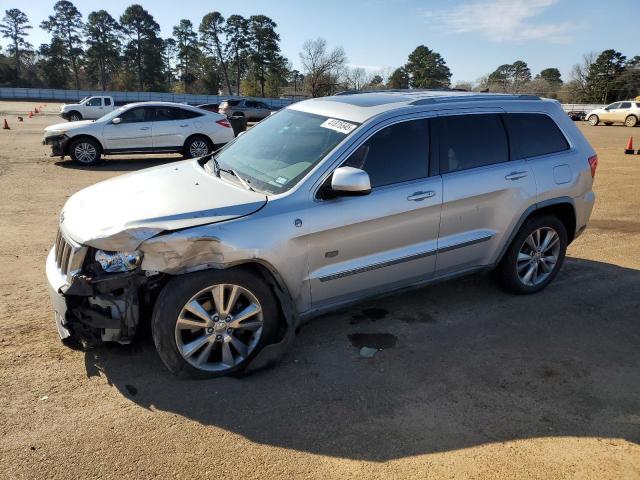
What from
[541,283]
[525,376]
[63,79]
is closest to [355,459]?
[525,376]

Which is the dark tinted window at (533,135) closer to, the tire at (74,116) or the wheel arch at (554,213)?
the wheel arch at (554,213)

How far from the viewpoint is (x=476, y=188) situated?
423cm

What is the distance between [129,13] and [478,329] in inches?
3630

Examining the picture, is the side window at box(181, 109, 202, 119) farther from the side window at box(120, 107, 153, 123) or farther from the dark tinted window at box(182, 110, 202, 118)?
the side window at box(120, 107, 153, 123)

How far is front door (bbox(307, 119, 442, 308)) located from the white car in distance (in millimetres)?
10558

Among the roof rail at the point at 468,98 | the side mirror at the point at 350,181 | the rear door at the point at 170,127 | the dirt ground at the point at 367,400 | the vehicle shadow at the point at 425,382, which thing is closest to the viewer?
the dirt ground at the point at 367,400

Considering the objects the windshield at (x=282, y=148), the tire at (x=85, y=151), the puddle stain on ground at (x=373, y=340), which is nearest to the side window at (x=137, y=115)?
the tire at (x=85, y=151)

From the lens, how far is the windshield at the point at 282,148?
3750 millimetres

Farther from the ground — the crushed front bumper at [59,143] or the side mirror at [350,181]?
the side mirror at [350,181]

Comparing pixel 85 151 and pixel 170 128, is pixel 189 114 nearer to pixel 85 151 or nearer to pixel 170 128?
pixel 170 128

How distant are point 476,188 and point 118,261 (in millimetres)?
2866

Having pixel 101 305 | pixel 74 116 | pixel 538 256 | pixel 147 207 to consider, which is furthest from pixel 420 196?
pixel 74 116

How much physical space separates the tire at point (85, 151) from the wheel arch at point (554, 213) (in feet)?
37.1

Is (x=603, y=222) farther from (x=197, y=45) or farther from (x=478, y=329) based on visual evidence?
(x=197, y=45)
